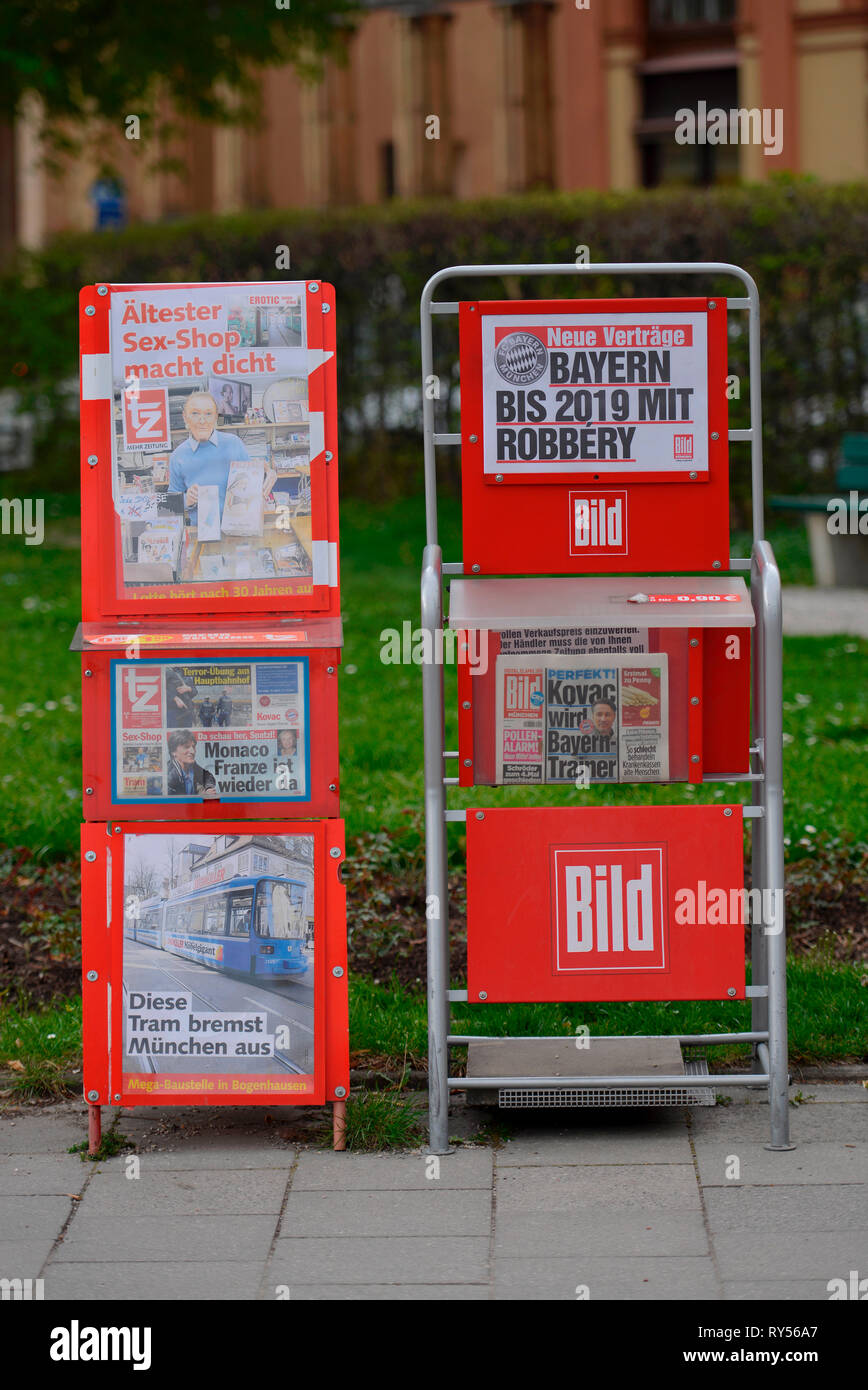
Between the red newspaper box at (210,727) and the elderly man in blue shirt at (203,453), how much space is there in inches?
13.9

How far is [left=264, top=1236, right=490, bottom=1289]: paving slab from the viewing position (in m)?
3.56

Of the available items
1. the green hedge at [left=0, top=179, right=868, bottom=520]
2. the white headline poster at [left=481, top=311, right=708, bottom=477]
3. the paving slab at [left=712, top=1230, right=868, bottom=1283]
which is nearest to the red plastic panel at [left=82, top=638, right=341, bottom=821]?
the white headline poster at [left=481, top=311, right=708, bottom=477]

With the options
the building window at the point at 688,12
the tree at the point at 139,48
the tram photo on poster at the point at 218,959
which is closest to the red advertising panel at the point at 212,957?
the tram photo on poster at the point at 218,959

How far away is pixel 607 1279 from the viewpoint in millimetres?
3537

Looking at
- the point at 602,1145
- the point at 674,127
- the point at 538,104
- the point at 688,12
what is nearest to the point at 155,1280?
the point at 602,1145

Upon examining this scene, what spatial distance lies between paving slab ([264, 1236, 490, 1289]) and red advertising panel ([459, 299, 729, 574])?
5.36 feet

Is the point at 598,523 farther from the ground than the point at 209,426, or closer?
closer

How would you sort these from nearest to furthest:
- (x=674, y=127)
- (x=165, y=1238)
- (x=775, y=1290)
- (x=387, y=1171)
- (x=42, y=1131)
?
(x=775, y=1290)
(x=165, y=1238)
(x=387, y=1171)
(x=42, y=1131)
(x=674, y=127)

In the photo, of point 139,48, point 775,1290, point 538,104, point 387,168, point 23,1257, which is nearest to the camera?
point 775,1290

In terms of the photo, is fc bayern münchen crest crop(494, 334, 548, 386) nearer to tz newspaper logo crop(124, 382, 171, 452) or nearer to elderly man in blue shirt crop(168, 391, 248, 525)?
elderly man in blue shirt crop(168, 391, 248, 525)

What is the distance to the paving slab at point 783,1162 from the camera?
4031mm

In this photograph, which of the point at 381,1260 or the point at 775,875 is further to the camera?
the point at 775,875

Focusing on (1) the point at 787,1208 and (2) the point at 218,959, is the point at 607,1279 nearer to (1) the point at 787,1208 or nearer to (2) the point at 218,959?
(1) the point at 787,1208

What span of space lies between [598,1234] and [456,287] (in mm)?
11198
